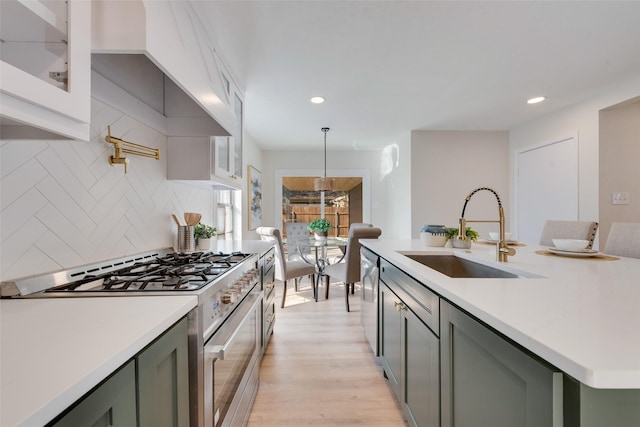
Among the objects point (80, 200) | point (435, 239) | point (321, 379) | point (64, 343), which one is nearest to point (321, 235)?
point (435, 239)

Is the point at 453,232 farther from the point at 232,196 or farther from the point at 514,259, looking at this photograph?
the point at 232,196

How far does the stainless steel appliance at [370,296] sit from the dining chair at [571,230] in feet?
4.83

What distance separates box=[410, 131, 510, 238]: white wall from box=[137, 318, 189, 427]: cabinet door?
410cm

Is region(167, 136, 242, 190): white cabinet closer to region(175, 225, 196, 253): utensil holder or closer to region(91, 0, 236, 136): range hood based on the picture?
region(91, 0, 236, 136): range hood

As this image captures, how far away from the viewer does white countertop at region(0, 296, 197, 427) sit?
0.39m

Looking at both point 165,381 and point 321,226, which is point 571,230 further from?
point 165,381

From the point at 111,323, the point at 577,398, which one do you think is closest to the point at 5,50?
the point at 111,323

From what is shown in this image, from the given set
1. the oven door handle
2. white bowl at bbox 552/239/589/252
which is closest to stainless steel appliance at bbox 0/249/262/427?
the oven door handle

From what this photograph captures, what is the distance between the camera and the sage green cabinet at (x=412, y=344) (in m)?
1.06

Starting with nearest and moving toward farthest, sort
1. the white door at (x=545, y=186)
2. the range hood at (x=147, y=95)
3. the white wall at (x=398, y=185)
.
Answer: the range hood at (x=147, y=95) < the white door at (x=545, y=186) < the white wall at (x=398, y=185)

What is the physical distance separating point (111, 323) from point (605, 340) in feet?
3.38

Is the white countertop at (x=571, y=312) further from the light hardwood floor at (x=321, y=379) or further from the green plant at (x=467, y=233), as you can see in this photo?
the light hardwood floor at (x=321, y=379)

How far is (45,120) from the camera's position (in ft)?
2.10

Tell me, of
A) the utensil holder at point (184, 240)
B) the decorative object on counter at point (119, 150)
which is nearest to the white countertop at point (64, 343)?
the decorative object on counter at point (119, 150)
